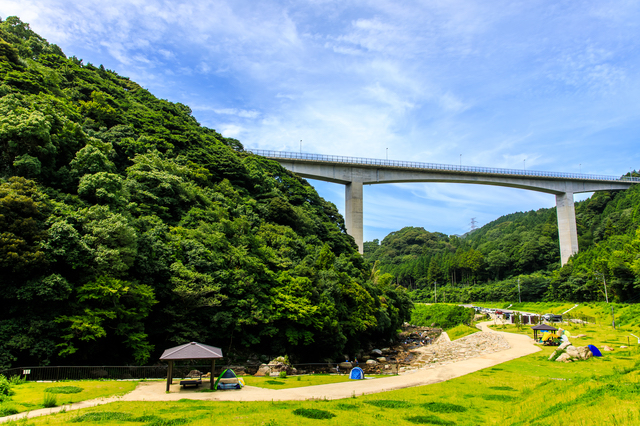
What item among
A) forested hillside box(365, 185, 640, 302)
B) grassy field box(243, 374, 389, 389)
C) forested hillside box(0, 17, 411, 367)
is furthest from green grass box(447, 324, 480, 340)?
grassy field box(243, 374, 389, 389)

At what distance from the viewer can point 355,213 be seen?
5891cm

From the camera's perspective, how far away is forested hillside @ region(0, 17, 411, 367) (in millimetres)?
17875

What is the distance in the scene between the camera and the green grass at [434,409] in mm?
8609

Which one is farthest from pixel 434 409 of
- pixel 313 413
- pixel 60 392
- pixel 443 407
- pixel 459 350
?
pixel 459 350

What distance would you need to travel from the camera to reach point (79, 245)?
18.8 meters

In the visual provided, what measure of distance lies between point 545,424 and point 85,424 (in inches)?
421

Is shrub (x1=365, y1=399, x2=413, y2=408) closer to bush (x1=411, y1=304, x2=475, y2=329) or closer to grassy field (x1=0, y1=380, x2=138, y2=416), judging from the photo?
Answer: grassy field (x1=0, y1=380, x2=138, y2=416)

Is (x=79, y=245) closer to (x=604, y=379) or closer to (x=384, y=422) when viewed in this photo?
(x=384, y=422)

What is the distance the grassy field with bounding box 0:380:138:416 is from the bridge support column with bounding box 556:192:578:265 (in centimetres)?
8029

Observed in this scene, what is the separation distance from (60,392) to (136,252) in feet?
28.9

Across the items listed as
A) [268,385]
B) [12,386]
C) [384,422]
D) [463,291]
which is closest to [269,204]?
[268,385]

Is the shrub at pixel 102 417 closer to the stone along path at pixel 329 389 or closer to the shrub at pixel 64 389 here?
the stone along path at pixel 329 389

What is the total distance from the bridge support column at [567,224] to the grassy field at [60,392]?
80289 mm

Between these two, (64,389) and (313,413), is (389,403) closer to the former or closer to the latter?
(313,413)
